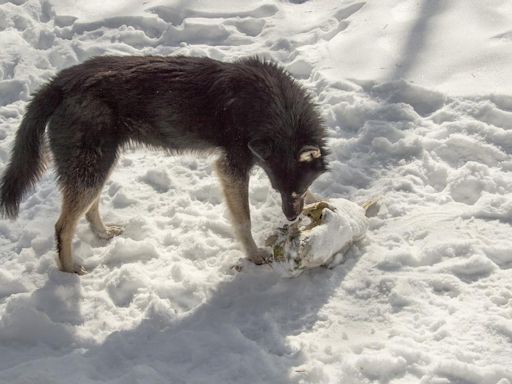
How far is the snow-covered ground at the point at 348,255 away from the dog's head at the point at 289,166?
0.60 metres

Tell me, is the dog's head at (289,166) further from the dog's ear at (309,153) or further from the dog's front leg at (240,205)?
the dog's front leg at (240,205)

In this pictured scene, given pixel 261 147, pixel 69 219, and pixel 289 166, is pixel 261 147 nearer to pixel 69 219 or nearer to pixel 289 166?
pixel 289 166

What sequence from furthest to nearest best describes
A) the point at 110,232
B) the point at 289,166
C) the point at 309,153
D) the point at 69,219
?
the point at 110,232
the point at 69,219
the point at 289,166
the point at 309,153

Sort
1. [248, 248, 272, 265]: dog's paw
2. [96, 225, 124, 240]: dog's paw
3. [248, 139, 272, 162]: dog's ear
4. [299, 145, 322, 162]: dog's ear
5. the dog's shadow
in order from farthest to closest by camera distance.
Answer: [96, 225, 124, 240]: dog's paw < [248, 248, 272, 265]: dog's paw < [248, 139, 272, 162]: dog's ear < [299, 145, 322, 162]: dog's ear < the dog's shadow

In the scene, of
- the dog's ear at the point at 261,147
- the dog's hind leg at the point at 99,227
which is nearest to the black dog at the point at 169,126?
the dog's ear at the point at 261,147

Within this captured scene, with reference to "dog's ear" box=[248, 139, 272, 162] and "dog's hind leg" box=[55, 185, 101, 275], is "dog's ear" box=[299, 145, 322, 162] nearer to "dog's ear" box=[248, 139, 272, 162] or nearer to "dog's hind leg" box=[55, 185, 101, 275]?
"dog's ear" box=[248, 139, 272, 162]

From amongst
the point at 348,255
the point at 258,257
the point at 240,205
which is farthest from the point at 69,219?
the point at 348,255

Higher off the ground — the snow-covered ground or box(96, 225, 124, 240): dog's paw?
the snow-covered ground

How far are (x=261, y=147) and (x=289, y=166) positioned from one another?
264 millimetres

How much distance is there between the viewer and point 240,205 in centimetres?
472

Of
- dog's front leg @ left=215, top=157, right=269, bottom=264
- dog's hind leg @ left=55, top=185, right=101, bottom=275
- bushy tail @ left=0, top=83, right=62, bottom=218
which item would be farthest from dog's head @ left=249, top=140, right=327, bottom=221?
bushy tail @ left=0, top=83, right=62, bottom=218

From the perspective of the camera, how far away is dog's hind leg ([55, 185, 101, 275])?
14.7 feet

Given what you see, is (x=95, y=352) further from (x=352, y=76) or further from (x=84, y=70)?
(x=352, y=76)

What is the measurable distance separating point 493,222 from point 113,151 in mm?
3061
